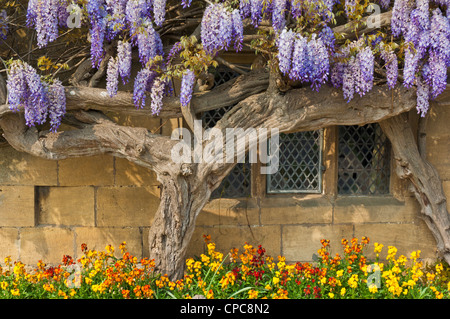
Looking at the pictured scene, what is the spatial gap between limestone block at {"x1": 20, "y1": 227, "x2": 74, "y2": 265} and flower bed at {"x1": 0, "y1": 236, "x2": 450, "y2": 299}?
1.04ft

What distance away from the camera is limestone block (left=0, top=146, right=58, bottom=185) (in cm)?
570

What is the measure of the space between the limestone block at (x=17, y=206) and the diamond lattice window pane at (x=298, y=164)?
2684mm

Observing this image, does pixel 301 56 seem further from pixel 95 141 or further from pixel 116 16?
pixel 95 141

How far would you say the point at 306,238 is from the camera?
5.92 metres

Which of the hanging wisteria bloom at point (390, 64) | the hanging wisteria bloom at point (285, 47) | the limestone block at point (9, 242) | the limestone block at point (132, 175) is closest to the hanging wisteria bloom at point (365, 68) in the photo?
the hanging wisteria bloom at point (390, 64)

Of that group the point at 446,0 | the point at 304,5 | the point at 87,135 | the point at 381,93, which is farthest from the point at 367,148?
the point at 87,135

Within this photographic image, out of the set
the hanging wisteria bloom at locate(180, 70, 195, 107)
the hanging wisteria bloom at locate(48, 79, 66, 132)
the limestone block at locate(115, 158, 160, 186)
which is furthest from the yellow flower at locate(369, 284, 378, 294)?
the hanging wisteria bloom at locate(48, 79, 66, 132)

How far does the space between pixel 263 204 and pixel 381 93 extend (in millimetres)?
1824

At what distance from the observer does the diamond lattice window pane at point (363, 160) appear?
6.06 m

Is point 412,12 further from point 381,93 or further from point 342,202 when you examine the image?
point 342,202

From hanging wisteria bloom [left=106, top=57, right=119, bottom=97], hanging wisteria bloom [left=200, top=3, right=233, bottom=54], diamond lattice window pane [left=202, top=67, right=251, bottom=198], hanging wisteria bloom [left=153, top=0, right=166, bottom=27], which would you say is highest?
hanging wisteria bloom [left=153, top=0, right=166, bottom=27]

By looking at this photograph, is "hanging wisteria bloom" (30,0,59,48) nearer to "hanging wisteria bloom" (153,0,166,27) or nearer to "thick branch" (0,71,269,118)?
"thick branch" (0,71,269,118)

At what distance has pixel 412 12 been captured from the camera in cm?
446

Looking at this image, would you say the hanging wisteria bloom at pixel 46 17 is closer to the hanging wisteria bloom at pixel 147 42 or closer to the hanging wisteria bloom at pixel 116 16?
the hanging wisteria bloom at pixel 116 16
